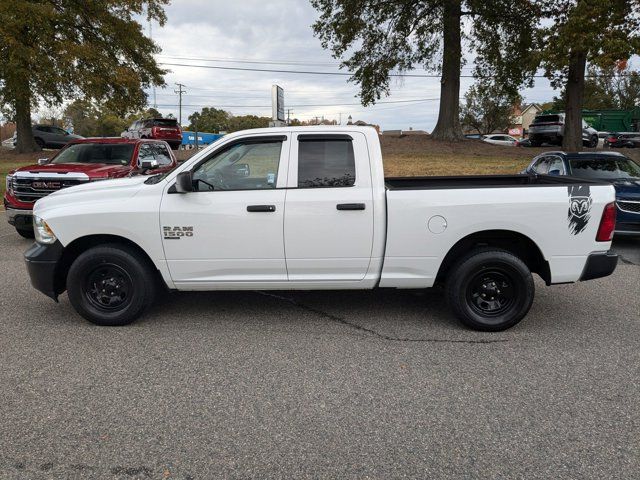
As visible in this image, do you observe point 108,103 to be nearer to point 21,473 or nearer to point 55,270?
point 55,270

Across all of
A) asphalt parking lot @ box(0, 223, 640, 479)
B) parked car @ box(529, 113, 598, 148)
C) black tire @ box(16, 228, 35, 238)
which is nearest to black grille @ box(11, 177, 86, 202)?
black tire @ box(16, 228, 35, 238)

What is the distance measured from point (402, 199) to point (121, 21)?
24.9 m

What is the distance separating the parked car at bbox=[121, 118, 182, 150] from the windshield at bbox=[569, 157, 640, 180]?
2474 cm

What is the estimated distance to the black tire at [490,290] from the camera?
4.62m

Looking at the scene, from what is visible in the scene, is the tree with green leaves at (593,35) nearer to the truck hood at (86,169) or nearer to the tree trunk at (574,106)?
the tree trunk at (574,106)

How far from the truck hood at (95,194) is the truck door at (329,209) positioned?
152 centimetres

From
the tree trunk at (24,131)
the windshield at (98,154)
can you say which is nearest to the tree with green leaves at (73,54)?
the tree trunk at (24,131)

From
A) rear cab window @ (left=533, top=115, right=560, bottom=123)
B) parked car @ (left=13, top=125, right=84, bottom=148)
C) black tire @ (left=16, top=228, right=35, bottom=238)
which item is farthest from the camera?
parked car @ (left=13, top=125, right=84, bottom=148)

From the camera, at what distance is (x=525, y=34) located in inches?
903

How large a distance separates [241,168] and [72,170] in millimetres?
5498

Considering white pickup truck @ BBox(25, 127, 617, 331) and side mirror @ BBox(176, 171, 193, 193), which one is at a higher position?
side mirror @ BBox(176, 171, 193, 193)

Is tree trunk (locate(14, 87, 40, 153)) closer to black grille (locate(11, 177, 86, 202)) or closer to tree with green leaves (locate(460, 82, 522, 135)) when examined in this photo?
black grille (locate(11, 177, 86, 202))

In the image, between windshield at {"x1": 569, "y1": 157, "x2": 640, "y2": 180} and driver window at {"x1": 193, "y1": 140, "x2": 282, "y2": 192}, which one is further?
windshield at {"x1": 569, "y1": 157, "x2": 640, "y2": 180}

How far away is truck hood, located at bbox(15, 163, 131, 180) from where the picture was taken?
877 cm
